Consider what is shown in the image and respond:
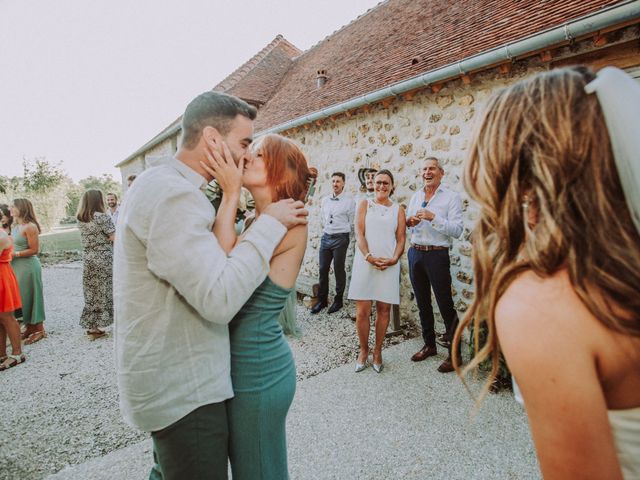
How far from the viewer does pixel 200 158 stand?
52.7 inches

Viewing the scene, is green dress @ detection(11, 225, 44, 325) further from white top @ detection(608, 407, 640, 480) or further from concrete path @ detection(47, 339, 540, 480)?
white top @ detection(608, 407, 640, 480)

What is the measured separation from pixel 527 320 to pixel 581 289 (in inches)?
4.6

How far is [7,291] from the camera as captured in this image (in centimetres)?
445

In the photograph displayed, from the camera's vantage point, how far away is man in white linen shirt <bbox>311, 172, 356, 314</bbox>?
6.17 metres

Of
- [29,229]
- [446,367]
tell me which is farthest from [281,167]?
[29,229]

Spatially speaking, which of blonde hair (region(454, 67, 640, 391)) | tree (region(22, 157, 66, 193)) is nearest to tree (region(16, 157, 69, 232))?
tree (region(22, 157, 66, 193))

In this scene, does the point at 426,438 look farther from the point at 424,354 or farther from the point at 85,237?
the point at 85,237

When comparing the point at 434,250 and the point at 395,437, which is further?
the point at 434,250

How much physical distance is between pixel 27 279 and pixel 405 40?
762 cm

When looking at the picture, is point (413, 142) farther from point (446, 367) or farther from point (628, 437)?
point (628, 437)

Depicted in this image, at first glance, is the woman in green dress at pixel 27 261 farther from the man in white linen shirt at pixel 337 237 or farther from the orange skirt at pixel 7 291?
the man in white linen shirt at pixel 337 237

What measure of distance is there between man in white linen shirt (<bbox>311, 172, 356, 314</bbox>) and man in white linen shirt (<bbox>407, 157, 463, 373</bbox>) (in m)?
2.04

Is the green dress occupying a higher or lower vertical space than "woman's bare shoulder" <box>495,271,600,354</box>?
lower

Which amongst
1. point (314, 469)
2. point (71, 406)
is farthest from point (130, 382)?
point (71, 406)
